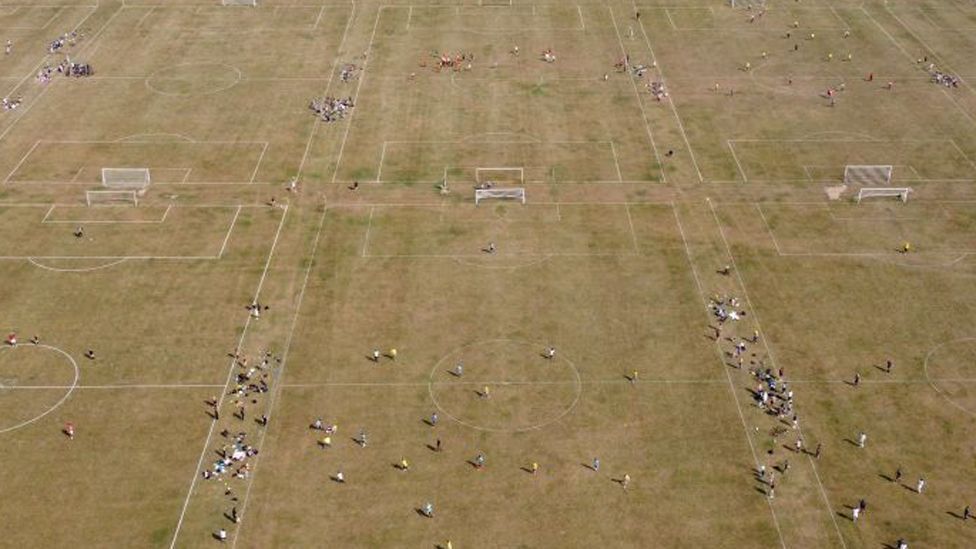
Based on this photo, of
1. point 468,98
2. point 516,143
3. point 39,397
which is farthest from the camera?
point 468,98

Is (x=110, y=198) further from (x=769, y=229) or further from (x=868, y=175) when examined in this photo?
(x=868, y=175)

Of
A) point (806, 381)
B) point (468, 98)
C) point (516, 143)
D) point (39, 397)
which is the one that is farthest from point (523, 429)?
point (468, 98)

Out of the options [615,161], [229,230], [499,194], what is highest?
[499,194]

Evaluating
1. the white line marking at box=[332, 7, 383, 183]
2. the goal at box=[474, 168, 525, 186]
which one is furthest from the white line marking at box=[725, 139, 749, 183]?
the white line marking at box=[332, 7, 383, 183]

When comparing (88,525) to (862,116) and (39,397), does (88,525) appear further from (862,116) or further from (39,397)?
(862,116)

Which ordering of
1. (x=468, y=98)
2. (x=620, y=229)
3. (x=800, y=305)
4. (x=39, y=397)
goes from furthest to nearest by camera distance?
(x=468, y=98) < (x=620, y=229) < (x=800, y=305) < (x=39, y=397)

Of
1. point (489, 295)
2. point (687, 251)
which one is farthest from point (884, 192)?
point (489, 295)
